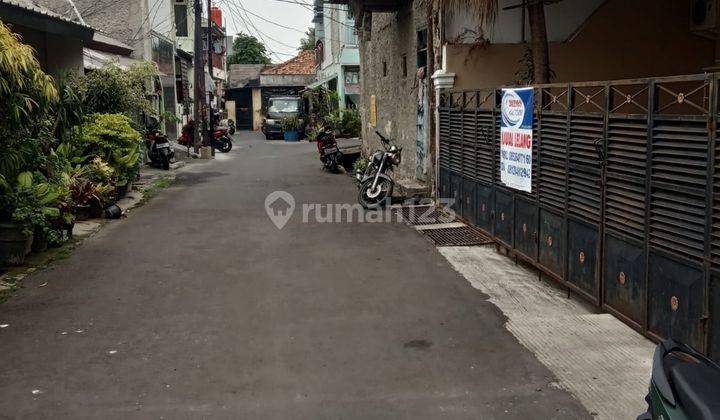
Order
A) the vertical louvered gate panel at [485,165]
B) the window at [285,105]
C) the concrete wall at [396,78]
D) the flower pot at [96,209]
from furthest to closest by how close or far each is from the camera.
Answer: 1. the window at [285,105]
2. the concrete wall at [396,78]
3. the flower pot at [96,209]
4. the vertical louvered gate panel at [485,165]

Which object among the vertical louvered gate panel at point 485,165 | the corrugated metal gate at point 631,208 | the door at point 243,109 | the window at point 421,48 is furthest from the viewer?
the door at point 243,109

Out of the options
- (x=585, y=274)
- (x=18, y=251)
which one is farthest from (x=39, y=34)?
(x=585, y=274)

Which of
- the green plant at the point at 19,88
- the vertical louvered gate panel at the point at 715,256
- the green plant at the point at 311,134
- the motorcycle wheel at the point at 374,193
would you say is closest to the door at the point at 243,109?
the green plant at the point at 311,134

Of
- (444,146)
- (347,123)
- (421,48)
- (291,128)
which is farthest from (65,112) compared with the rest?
(291,128)

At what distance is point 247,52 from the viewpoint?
76.1 metres

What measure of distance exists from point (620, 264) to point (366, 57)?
55.7 ft

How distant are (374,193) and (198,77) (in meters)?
14.5

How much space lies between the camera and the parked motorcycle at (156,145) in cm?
2122

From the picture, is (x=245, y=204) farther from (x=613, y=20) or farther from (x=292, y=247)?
(x=613, y=20)

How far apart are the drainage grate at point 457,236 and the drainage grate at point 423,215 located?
0.71 m

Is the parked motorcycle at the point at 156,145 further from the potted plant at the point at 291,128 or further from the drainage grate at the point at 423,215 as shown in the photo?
the potted plant at the point at 291,128

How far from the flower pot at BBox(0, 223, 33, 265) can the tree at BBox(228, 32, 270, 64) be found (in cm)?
6945

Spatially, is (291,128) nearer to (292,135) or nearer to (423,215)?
(292,135)

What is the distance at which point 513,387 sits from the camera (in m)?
5.14
